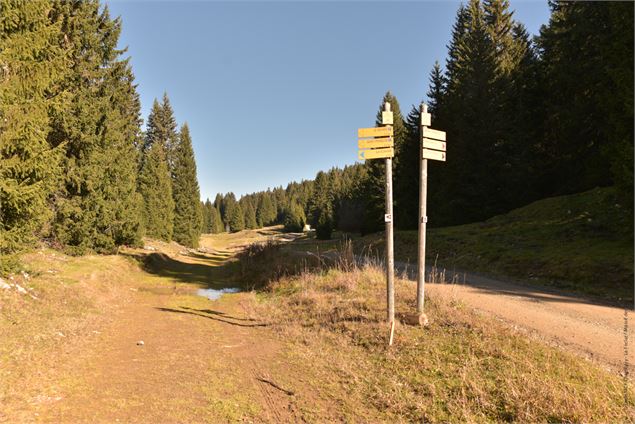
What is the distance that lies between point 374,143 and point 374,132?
0.79ft

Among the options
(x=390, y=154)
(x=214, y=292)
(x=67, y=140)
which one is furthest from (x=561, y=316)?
(x=67, y=140)

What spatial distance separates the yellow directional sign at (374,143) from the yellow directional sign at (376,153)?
0.30 ft

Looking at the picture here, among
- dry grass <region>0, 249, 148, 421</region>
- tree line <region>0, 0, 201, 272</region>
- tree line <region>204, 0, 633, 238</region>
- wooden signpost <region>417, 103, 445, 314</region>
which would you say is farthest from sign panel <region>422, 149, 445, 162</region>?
tree line <region>204, 0, 633, 238</region>

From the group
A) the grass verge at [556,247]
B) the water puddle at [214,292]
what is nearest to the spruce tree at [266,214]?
the grass verge at [556,247]

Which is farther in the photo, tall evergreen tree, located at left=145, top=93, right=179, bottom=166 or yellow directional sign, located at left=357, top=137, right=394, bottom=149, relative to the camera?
tall evergreen tree, located at left=145, top=93, right=179, bottom=166

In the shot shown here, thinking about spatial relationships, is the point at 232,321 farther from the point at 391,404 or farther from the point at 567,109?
the point at 567,109

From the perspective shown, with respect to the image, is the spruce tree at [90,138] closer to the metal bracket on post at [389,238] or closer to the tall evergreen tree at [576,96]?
the metal bracket on post at [389,238]

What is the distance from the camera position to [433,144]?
7695 mm

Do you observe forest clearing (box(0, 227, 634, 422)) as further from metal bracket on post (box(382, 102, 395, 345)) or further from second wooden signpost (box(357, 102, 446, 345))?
second wooden signpost (box(357, 102, 446, 345))

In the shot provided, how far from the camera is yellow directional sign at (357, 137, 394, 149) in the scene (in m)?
7.60

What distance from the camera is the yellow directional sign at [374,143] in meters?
7.60

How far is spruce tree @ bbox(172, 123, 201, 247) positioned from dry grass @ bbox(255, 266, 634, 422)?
40450 millimetres

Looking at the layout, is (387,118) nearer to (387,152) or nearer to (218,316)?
(387,152)

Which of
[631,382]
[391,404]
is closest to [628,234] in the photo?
[631,382]
